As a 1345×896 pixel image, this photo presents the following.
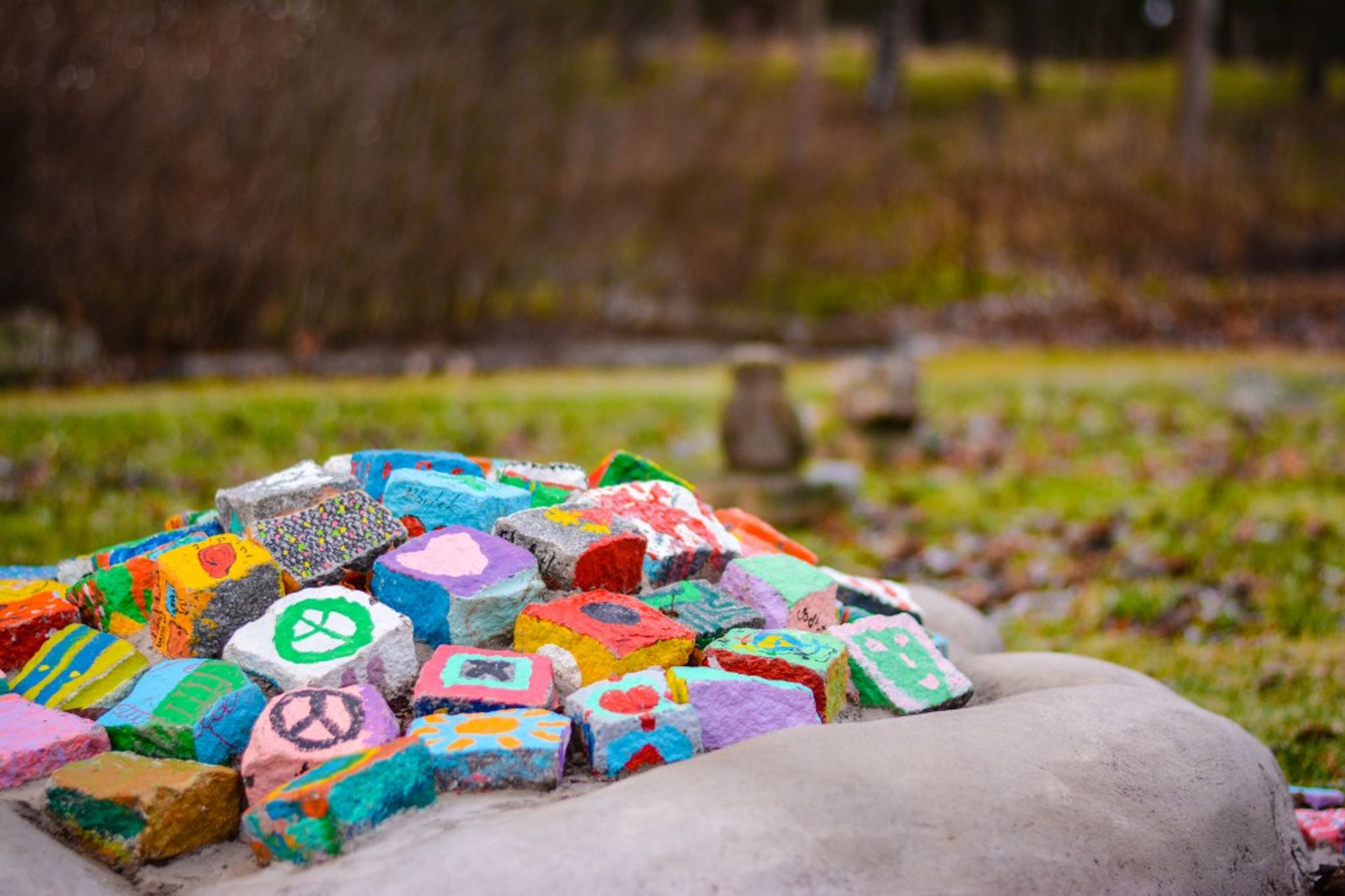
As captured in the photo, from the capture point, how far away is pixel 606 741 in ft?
6.74

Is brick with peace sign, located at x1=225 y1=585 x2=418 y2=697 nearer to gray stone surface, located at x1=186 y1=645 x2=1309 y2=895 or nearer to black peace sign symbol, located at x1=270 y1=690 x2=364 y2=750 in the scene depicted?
black peace sign symbol, located at x1=270 y1=690 x2=364 y2=750

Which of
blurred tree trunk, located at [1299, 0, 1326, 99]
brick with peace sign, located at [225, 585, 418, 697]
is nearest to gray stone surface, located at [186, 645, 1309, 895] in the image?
brick with peace sign, located at [225, 585, 418, 697]

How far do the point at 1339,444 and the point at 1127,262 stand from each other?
30.3 feet

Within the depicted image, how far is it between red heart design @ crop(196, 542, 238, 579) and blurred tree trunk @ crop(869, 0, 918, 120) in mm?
23556

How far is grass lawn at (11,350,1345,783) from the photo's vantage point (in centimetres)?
457

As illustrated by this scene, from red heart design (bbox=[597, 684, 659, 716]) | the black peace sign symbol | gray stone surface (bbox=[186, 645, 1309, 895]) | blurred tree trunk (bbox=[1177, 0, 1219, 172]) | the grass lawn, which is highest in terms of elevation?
blurred tree trunk (bbox=[1177, 0, 1219, 172])

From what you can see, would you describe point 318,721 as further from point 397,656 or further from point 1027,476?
point 1027,476

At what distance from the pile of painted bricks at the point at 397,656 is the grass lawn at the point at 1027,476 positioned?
6.31 ft

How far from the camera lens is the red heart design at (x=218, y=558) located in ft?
7.84

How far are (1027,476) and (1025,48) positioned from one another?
24.4 meters

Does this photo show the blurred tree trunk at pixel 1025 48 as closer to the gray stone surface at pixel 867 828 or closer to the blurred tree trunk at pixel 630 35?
the blurred tree trunk at pixel 630 35

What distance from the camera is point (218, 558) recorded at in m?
2.44

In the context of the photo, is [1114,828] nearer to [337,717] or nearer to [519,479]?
[337,717]

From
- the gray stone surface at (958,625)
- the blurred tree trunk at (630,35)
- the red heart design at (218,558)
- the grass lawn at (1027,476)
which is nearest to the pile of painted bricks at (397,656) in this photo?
the red heart design at (218,558)
